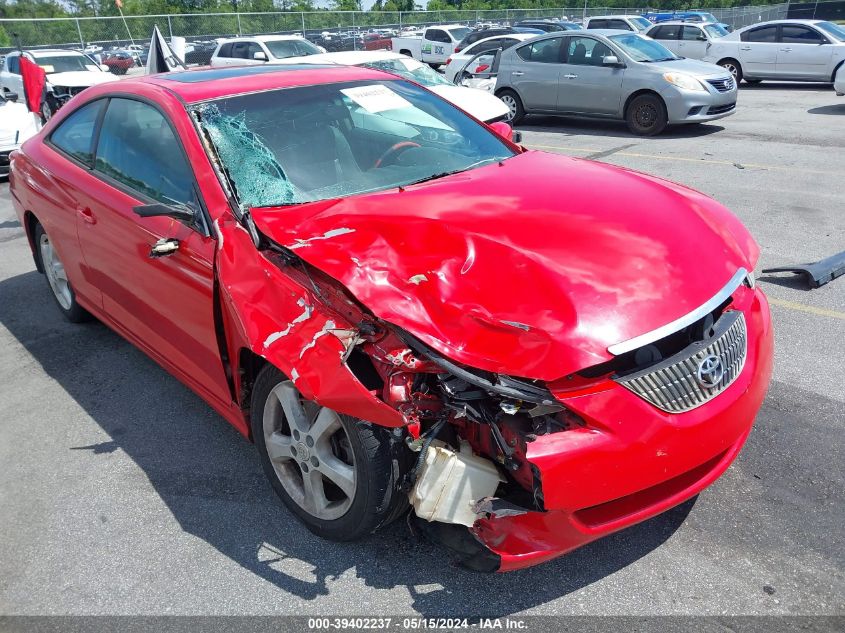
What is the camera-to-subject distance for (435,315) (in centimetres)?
232

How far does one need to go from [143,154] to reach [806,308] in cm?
418

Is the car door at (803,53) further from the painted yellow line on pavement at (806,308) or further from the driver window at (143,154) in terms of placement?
the driver window at (143,154)

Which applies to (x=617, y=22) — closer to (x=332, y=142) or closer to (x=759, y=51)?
(x=759, y=51)

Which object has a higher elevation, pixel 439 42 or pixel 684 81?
pixel 439 42

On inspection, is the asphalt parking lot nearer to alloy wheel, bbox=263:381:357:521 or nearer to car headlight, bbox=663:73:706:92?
alloy wheel, bbox=263:381:357:521

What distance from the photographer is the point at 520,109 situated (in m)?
12.9

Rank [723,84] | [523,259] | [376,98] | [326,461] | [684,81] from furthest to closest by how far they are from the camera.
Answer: [723,84], [684,81], [376,98], [326,461], [523,259]

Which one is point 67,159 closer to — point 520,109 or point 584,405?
point 584,405

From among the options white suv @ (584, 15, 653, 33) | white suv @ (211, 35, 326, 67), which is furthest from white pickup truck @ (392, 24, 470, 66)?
white suv @ (211, 35, 326, 67)

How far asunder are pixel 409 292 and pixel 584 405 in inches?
27.4

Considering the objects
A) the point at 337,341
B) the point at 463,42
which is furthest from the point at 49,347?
the point at 463,42

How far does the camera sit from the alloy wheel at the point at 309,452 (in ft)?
8.49

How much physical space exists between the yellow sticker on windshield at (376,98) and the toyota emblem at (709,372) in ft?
7.35

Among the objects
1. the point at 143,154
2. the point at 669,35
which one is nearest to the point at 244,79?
the point at 143,154
